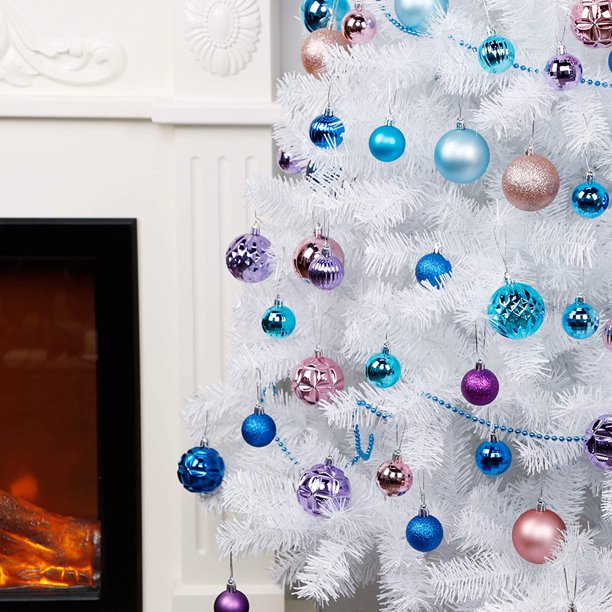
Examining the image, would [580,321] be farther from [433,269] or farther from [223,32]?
[223,32]

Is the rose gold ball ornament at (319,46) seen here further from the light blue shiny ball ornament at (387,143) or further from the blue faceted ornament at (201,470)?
the blue faceted ornament at (201,470)

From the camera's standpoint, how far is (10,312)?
1.75 m

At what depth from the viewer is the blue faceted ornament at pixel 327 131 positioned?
1136 millimetres

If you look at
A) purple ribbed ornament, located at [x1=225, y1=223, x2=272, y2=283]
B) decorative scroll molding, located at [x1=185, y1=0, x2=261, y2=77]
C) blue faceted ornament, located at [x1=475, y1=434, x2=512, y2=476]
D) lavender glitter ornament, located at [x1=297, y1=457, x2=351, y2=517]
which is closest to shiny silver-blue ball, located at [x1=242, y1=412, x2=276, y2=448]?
lavender glitter ornament, located at [x1=297, y1=457, x2=351, y2=517]

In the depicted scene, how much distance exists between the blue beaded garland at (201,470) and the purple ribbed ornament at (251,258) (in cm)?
30

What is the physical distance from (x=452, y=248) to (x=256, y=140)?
25.5 inches

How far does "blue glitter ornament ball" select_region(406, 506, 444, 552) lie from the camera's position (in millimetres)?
1066

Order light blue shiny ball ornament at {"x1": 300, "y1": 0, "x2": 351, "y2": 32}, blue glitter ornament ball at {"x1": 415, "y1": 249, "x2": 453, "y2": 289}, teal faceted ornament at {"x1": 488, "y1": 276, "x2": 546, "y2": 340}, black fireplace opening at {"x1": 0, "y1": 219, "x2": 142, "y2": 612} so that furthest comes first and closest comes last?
black fireplace opening at {"x1": 0, "y1": 219, "x2": 142, "y2": 612} < light blue shiny ball ornament at {"x1": 300, "y1": 0, "x2": 351, "y2": 32} < blue glitter ornament ball at {"x1": 415, "y1": 249, "x2": 453, "y2": 289} < teal faceted ornament at {"x1": 488, "y1": 276, "x2": 546, "y2": 340}

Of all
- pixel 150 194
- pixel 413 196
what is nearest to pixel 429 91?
pixel 413 196

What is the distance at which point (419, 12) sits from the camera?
1088mm

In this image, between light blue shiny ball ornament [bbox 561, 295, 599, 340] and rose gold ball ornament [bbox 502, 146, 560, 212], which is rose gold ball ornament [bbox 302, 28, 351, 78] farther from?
light blue shiny ball ornament [bbox 561, 295, 599, 340]

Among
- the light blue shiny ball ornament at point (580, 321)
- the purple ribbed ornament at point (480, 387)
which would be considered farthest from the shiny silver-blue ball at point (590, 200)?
the purple ribbed ornament at point (480, 387)

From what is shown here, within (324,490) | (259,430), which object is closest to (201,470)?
(259,430)

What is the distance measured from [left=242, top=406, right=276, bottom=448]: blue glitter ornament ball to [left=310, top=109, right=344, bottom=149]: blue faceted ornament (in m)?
0.42
